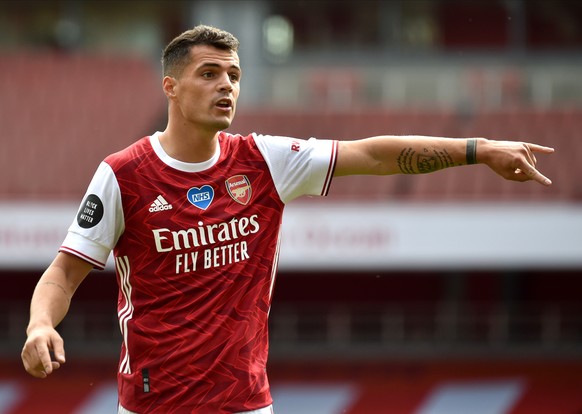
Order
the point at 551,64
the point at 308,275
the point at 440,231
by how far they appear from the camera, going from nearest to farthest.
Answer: the point at 440,231
the point at 308,275
the point at 551,64

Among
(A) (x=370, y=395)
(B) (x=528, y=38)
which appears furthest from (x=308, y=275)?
(B) (x=528, y=38)

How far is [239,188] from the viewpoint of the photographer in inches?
135

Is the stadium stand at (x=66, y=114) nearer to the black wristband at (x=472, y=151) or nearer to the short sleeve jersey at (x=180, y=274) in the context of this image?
the short sleeve jersey at (x=180, y=274)

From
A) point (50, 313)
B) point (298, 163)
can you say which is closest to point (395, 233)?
point (298, 163)

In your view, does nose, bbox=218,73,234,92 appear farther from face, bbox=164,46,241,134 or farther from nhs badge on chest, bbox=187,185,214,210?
nhs badge on chest, bbox=187,185,214,210

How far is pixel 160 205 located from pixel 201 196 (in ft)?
0.48

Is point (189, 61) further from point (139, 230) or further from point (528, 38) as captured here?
point (528, 38)

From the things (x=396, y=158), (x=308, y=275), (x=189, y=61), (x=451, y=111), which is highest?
(x=189, y=61)

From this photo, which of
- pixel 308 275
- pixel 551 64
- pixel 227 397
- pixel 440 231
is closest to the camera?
pixel 227 397

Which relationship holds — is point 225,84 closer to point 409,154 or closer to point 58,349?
point 409,154

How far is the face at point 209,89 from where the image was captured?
3338mm

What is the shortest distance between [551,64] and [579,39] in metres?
0.96

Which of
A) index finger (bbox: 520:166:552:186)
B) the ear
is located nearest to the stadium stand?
the ear

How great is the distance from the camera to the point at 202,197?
3387mm
